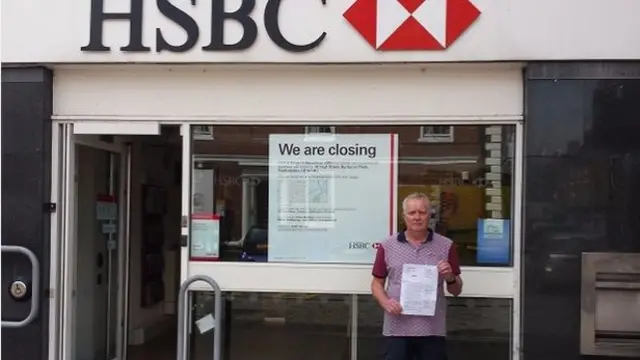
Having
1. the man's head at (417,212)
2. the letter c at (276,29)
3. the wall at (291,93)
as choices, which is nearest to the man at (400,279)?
the man's head at (417,212)

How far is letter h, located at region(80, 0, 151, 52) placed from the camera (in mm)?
5047

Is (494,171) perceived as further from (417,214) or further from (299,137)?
(299,137)

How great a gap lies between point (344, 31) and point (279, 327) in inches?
84.0

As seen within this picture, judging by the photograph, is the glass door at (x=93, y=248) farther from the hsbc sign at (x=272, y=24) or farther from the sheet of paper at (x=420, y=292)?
the sheet of paper at (x=420, y=292)

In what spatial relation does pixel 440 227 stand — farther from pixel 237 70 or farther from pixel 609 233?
pixel 237 70

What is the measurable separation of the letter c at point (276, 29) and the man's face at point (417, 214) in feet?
4.43

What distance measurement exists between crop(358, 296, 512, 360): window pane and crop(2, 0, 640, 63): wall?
165cm

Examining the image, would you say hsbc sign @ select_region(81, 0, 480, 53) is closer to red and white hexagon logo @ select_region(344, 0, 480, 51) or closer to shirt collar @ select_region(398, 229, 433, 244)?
red and white hexagon logo @ select_region(344, 0, 480, 51)

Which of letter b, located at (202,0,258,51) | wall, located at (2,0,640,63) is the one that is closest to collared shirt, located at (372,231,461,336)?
wall, located at (2,0,640,63)

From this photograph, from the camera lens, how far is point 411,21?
16.0 ft

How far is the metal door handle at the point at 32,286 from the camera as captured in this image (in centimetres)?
492

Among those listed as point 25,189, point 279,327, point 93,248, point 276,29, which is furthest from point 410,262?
point 93,248

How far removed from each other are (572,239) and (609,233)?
23 cm

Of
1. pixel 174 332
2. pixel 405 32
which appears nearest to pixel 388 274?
pixel 405 32
